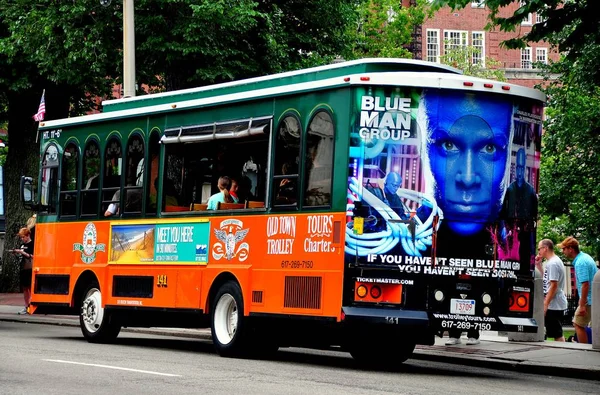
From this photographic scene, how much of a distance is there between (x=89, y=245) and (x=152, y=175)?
203cm

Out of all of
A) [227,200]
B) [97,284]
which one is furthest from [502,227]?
[97,284]

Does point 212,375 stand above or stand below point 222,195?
below

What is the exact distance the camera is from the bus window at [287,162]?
49.5 feet

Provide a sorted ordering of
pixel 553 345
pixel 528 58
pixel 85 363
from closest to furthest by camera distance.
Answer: pixel 85 363 < pixel 553 345 < pixel 528 58

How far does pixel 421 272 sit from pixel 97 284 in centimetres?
666

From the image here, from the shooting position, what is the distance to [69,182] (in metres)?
20.1

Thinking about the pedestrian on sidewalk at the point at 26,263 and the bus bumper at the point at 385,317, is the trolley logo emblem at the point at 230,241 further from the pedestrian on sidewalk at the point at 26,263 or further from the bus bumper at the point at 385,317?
the pedestrian on sidewalk at the point at 26,263

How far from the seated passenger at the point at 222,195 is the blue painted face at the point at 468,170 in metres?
3.25

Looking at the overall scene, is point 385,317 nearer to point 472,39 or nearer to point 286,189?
point 286,189

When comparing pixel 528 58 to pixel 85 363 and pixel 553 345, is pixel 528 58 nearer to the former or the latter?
pixel 553 345

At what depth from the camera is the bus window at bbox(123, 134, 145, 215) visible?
18188 millimetres

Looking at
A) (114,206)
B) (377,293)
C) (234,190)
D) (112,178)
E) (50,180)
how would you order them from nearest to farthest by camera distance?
(377,293)
(234,190)
(114,206)
(112,178)
(50,180)

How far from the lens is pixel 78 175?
19.8 meters

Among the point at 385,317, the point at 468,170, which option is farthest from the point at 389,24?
the point at 385,317
